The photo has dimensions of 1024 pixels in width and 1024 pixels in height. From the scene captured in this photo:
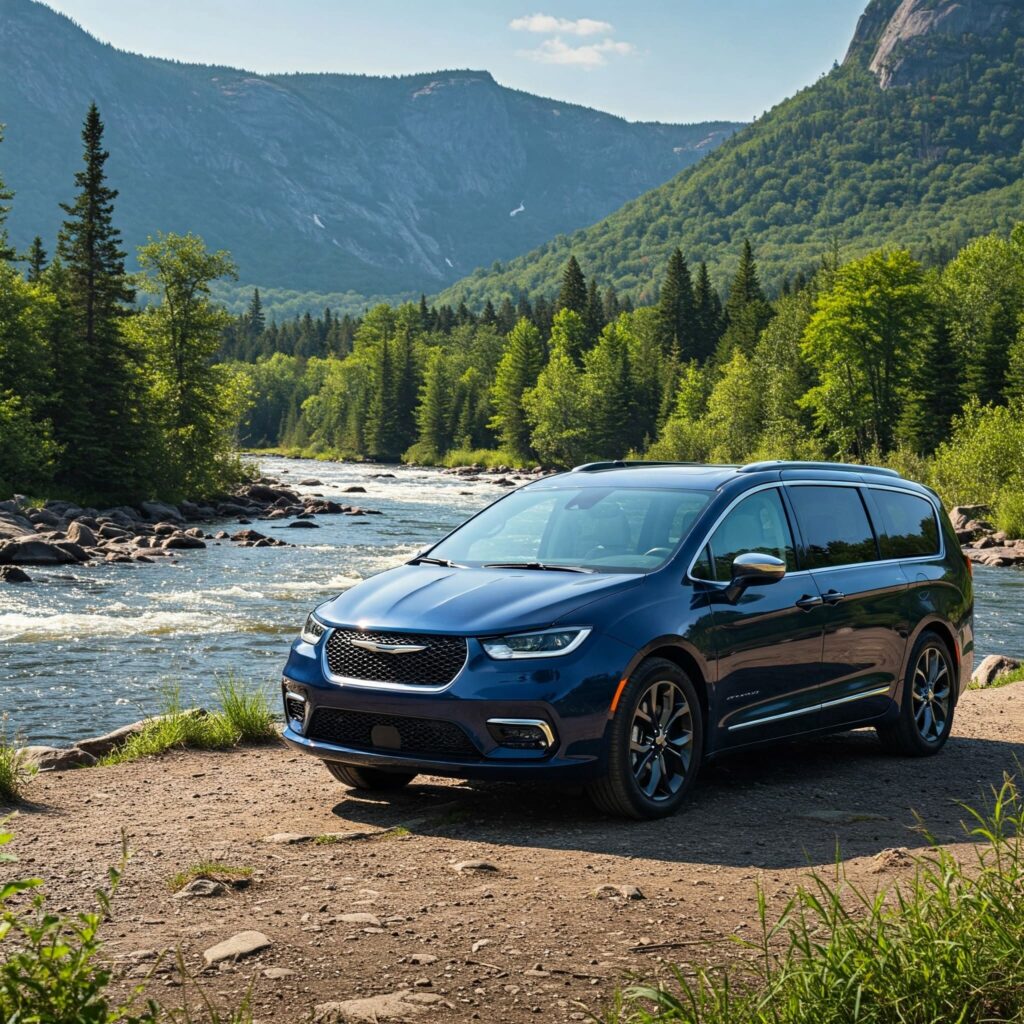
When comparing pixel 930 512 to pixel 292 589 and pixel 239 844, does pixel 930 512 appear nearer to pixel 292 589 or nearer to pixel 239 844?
pixel 239 844

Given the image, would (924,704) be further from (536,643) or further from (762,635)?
(536,643)

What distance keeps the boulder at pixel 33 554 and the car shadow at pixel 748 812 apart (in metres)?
24.9

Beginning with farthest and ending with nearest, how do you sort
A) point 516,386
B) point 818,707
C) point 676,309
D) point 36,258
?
point 676,309 → point 516,386 → point 36,258 → point 818,707

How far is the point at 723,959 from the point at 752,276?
110 m

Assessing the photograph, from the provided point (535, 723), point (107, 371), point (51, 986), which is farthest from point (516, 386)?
point (51, 986)

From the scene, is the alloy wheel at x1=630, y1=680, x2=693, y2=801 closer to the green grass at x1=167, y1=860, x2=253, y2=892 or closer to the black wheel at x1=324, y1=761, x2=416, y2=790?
the black wheel at x1=324, y1=761, x2=416, y2=790

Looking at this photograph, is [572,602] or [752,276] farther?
[752,276]

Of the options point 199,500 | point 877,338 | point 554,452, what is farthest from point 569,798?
point 554,452

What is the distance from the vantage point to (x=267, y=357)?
195 meters

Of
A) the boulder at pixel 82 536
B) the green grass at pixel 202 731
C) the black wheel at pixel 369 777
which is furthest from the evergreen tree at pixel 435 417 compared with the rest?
the black wheel at pixel 369 777

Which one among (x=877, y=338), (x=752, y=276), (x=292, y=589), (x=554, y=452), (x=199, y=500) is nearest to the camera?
(x=292, y=589)

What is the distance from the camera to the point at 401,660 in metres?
7.18

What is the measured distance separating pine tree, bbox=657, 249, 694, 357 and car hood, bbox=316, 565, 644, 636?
109 metres

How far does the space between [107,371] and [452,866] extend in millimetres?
46613
